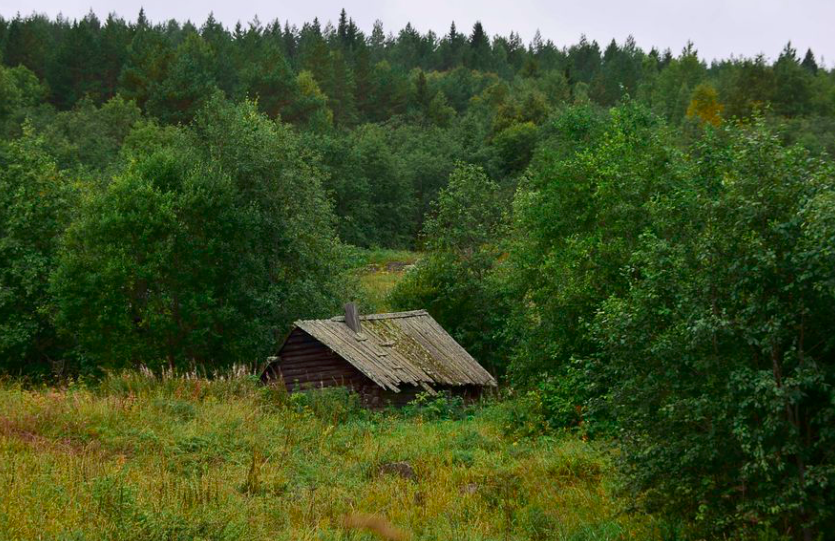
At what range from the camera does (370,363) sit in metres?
26.0

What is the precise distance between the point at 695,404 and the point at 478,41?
16935 cm

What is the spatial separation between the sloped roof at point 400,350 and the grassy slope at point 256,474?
20.5 ft

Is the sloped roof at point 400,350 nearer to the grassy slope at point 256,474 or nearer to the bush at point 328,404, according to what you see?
the bush at point 328,404

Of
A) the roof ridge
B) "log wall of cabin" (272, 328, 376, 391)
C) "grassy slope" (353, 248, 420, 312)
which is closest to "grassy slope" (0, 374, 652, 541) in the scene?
"log wall of cabin" (272, 328, 376, 391)

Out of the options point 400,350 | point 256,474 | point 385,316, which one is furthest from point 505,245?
point 256,474

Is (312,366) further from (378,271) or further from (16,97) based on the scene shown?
(16,97)

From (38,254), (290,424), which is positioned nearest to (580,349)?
(290,424)

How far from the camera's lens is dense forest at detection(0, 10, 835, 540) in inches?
386

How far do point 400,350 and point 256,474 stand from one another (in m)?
16.2

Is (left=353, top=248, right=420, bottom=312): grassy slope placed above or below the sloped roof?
above

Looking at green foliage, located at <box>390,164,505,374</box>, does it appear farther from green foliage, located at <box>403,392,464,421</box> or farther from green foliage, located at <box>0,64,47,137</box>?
green foliage, located at <box>0,64,47,137</box>

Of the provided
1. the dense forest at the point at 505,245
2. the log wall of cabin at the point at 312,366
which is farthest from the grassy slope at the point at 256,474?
the log wall of cabin at the point at 312,366

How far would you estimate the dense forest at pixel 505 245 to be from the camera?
981cm

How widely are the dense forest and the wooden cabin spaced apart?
2.76m
